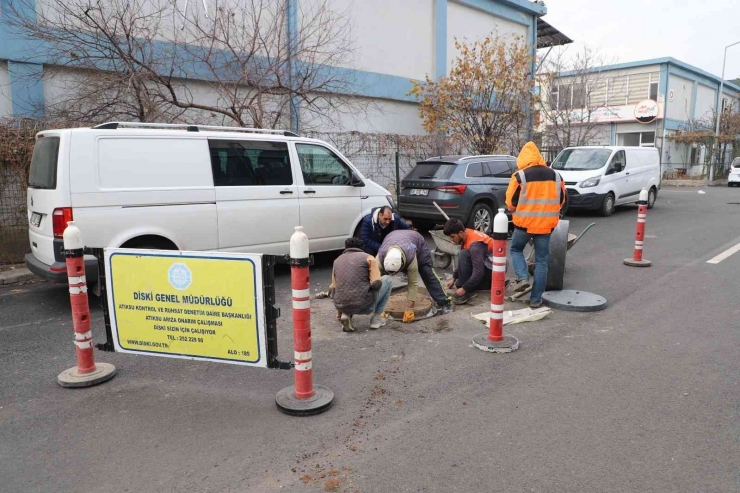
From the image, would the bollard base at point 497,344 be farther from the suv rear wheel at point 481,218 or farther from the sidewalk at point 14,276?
the sidewalk at point 14,276

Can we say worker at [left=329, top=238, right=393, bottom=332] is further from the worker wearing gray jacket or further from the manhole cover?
the manhole cover

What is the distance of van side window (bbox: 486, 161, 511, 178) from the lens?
1124 cm

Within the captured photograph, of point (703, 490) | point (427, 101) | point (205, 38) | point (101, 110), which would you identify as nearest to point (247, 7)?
point (205, 38)

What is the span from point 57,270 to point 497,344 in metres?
4.59

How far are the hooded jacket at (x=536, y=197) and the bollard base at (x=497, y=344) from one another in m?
1.64

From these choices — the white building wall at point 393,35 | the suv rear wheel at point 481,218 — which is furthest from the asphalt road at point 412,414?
the white building wall at point 393,35

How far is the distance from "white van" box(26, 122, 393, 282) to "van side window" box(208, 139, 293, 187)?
0.04 ft

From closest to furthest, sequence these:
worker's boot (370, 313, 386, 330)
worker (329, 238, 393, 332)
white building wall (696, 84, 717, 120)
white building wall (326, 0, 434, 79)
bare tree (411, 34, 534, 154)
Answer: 1. worker (329, 238, 393, 332)
2. worker's boot (370, 313, 386, 330)
3. white building wall (326, 0, 434, 79)
4. bare tree (411, 34, 534, 154)
5. white building wall (696, 84, 717, 120)

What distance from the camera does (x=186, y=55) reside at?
39.4 ft

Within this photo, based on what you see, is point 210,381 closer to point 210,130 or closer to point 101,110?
point 210,130

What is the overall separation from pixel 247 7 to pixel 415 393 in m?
11.8

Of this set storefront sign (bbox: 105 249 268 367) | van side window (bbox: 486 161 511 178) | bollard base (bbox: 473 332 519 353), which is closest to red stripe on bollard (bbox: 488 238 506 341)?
bollard base (bbox: 473 332 519 353)

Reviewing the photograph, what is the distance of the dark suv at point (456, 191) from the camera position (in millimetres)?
10453

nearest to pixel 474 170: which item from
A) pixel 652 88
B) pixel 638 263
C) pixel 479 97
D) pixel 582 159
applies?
pixel 638 263
